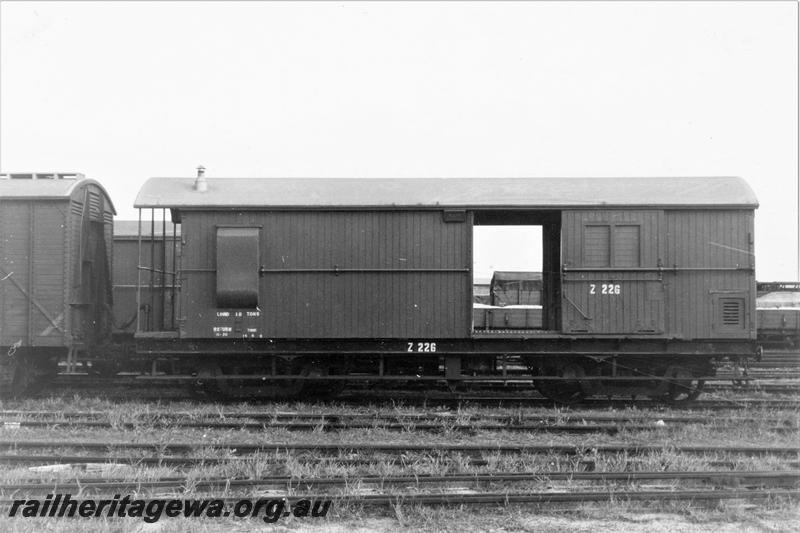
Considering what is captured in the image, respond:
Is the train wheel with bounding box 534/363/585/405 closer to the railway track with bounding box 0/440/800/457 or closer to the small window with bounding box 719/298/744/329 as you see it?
the small window with bounding box 719/298/744/329

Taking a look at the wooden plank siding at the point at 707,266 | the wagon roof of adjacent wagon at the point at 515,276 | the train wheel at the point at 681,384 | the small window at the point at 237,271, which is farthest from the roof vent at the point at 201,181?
the wagon roof of adjacent wagon at the point at 515,276

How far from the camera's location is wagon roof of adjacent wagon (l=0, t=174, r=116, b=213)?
1030 centimetres

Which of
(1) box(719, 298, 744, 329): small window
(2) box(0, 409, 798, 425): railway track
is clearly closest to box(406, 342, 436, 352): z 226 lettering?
(2) box(0, 409, 798, 425): railway track

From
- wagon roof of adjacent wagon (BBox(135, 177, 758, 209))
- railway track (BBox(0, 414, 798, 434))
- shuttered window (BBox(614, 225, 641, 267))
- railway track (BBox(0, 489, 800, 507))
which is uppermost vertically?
wagon roof of adjacent wagon (BBox(135, 177, 758, 209))

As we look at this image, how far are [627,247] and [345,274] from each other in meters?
4.78

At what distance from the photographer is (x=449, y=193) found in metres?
9.88

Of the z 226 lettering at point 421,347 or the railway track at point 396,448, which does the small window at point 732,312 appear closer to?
the railway track at point 396,448

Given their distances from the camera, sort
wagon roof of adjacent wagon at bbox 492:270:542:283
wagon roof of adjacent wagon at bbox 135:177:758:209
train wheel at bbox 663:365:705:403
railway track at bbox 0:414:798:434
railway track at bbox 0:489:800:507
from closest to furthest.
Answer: railway track at bbox 0:489:800:507 < railway track at bbox 0:414:798:434 < wagon roof of adjacent wagon at bbox 135:177:758:209 < train wheel at bbox 663:365:705:403 < wagon roof of adjacent wagon at bbox 492:270:542:283

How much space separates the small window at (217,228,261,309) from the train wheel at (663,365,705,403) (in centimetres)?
721

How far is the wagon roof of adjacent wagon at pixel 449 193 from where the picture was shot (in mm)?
9680

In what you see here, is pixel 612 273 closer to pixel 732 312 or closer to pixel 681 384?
pixel 732 312

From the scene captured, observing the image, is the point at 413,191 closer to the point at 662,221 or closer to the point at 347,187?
the point at 347,187

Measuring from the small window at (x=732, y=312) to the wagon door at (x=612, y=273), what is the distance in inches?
40.8

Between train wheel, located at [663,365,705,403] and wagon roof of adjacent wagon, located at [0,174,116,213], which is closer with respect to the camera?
train wheel, located at [663,365,705,403]
